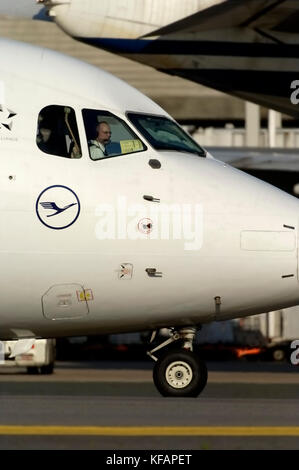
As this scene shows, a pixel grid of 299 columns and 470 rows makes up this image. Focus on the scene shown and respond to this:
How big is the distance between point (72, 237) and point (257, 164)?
50.0 feet

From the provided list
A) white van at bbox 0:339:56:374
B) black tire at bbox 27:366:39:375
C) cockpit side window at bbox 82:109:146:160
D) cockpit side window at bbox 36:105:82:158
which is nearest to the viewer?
cockpit side window at bbox 36:105:82:158

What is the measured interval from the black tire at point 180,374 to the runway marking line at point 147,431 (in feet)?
13.4

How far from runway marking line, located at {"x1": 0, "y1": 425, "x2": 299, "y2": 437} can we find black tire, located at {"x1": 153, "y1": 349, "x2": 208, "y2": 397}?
409cm

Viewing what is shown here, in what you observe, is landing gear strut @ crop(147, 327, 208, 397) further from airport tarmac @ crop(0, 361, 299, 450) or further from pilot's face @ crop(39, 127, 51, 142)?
pilot's face @ crop(39, 127, 51, 142)

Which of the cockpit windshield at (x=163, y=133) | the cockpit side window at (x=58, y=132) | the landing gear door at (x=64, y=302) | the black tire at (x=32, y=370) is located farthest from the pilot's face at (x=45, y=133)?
the black tire at (x=32, y=370)

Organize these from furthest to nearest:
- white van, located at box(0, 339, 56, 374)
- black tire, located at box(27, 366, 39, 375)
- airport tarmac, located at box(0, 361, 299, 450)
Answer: black tire, located at box(27, 366, 39, 375) < white van, located at box(0, 339, 56, 374) < airport tarmac, located at box(0, 361, 299, 450)

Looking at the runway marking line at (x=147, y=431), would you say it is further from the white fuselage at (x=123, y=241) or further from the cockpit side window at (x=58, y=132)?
the cockpit side window at (x=58, y=132)

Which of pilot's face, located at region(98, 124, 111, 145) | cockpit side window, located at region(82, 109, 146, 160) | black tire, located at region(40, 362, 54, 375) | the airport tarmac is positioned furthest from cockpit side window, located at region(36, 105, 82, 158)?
black tire, located at region(40, 362, 54, 375)

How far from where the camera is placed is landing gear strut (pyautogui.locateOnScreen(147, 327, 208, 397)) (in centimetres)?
1447

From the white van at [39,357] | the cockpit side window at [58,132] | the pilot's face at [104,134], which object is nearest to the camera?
the cockpit side window at [58,132]

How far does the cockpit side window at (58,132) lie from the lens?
14.2 metres

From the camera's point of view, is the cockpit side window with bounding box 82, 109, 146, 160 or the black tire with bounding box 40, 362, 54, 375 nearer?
the cockpit side window with bounding box 82, 109, 146, 160

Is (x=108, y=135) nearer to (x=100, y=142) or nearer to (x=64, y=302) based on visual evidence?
(x=100, y=142)

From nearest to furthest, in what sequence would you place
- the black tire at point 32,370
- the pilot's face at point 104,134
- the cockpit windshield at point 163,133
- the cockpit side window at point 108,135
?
the cockpit side window at point 108,135 → the pilot's face at point 104,134 → the cockpit windshield at point 163,133 → the black tire at point 32,370
